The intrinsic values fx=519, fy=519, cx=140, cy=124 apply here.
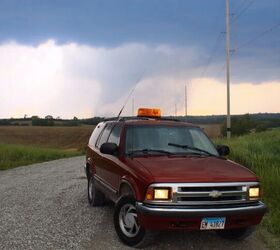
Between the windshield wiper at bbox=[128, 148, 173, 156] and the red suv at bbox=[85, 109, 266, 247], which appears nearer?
the red suv at bbox=[85, 109, 266, 247]

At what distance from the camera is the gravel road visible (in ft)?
23.8

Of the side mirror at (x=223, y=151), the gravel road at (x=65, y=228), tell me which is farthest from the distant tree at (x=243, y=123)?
the side mirror at (x=223, y=151)

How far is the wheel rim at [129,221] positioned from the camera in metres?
7.11

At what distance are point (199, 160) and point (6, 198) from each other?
18.7ft

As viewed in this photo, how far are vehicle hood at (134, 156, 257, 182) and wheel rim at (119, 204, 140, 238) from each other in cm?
65

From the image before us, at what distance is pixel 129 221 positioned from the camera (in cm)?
725

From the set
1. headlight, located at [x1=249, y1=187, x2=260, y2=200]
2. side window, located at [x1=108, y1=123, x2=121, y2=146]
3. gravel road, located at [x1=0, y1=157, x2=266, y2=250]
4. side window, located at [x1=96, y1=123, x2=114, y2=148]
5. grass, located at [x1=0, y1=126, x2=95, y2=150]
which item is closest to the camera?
headlight, located at [x1=249, y1=187, x2=260, y2=200]

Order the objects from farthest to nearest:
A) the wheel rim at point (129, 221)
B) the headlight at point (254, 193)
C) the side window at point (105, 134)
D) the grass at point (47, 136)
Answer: the grass at point (47, 136) < the side window at point (105, 134) < the wheel rim at point (129, 221) < the headlight at point (254, 193)

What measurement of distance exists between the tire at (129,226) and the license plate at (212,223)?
81 cm

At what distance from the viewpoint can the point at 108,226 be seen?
8438 mm

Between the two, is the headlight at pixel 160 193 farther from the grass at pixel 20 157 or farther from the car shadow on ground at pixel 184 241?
the grass at pixel 20 157

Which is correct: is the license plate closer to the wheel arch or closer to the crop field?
the wheel arch

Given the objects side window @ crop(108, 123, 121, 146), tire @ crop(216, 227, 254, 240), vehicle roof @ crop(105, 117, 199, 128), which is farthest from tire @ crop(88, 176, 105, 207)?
tire @ crop(216, 227, 254, 240)

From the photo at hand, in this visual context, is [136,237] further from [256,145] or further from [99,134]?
[256,145]
